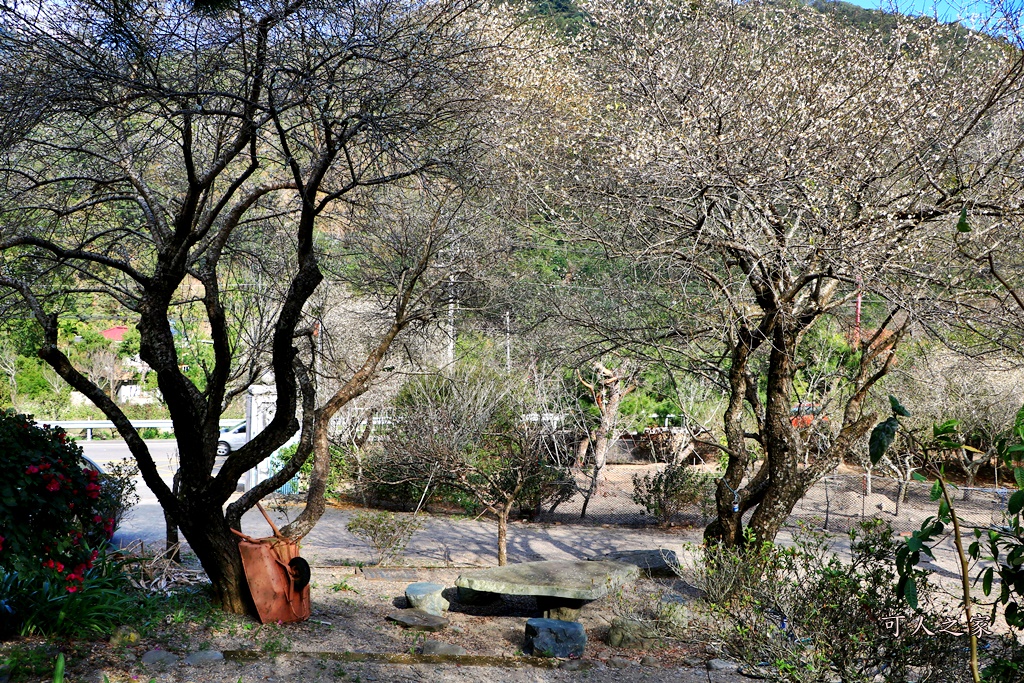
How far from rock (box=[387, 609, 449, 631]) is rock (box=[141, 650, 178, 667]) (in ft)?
6.99

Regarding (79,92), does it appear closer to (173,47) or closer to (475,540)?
(173,47)

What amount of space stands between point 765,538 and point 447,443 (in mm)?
4746

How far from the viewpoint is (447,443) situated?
1084cm

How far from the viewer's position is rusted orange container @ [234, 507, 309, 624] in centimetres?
605

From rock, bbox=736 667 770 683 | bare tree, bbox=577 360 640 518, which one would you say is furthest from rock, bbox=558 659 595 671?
bare tree, bbox=577 360 640 518

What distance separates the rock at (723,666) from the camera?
17.8ft

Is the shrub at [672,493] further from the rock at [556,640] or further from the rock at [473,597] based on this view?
the rock at [556,640]

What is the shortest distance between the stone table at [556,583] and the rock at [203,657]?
258cm

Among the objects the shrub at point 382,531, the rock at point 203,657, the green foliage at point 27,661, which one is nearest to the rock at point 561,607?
the shrub at point 382,531

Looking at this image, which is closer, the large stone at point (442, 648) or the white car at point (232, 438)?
the large stone at point (442, 648)

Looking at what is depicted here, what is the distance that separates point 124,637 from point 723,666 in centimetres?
391

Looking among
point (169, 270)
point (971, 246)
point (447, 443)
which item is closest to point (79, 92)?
point (169, 270)

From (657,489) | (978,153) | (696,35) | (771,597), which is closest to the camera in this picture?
(771,597)

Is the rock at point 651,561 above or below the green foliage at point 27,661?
above
